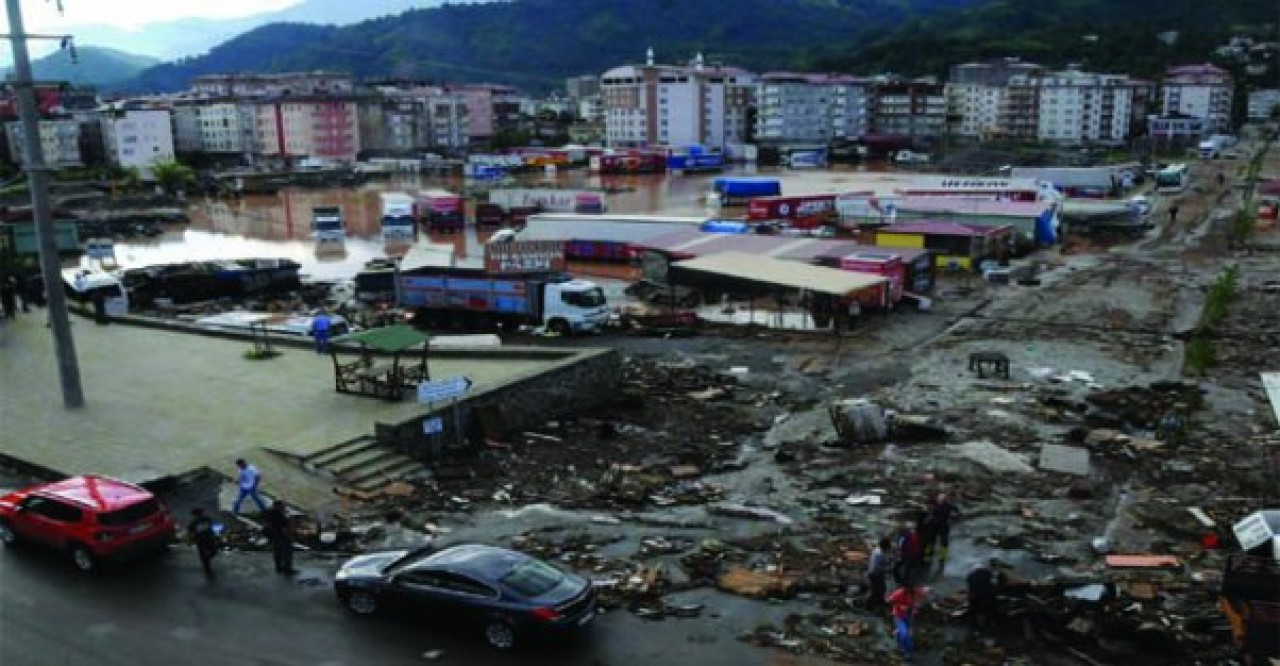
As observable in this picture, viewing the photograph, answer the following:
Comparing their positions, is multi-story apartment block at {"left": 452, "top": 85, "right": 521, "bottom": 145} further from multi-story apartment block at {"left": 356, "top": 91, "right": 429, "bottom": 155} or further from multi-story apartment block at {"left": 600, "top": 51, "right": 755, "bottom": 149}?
multi-story apartment block at {"left": 600, "top": 51, "right": 755, "bottom": 149}

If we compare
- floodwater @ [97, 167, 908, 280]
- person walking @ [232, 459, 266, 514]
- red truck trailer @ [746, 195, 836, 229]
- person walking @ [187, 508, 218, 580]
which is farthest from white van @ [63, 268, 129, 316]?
red truck trailer @ [746, 195, 836, 229]

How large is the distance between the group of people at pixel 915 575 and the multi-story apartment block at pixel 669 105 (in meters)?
128

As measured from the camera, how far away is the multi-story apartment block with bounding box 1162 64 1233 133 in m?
140

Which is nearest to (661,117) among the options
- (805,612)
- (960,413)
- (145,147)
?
(145,147)

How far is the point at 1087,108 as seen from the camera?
5310 inches

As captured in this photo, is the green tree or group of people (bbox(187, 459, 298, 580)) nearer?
group of people (bbox(187, 459, 298, 580))

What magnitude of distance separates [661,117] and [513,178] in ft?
113

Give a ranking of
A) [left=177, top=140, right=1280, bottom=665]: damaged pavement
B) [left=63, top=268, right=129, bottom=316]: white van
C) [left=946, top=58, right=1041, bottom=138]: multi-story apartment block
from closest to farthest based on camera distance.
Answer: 1. [left=177, top=140, right=1280, bottom=665]: damaged pavement
2. [left=63, top=268, right=129, bottom=316]: white van
3. [left=946, top=58, right=1041, bottom=138]: multi-story apartment block

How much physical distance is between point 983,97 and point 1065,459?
142 m

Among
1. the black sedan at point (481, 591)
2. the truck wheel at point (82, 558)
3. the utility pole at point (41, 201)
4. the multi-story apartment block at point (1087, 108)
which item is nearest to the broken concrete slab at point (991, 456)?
the black sedan at point (481, 591)

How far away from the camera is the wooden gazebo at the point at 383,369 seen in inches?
722

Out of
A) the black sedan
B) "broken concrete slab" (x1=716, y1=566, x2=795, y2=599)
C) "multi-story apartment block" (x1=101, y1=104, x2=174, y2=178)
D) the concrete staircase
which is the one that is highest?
"multi-story apartment block" (x1=101, y1=104, x2=174, y2=178)

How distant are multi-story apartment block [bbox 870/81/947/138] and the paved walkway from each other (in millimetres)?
135140

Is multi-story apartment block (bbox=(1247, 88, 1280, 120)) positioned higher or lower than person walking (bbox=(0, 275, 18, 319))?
higher
